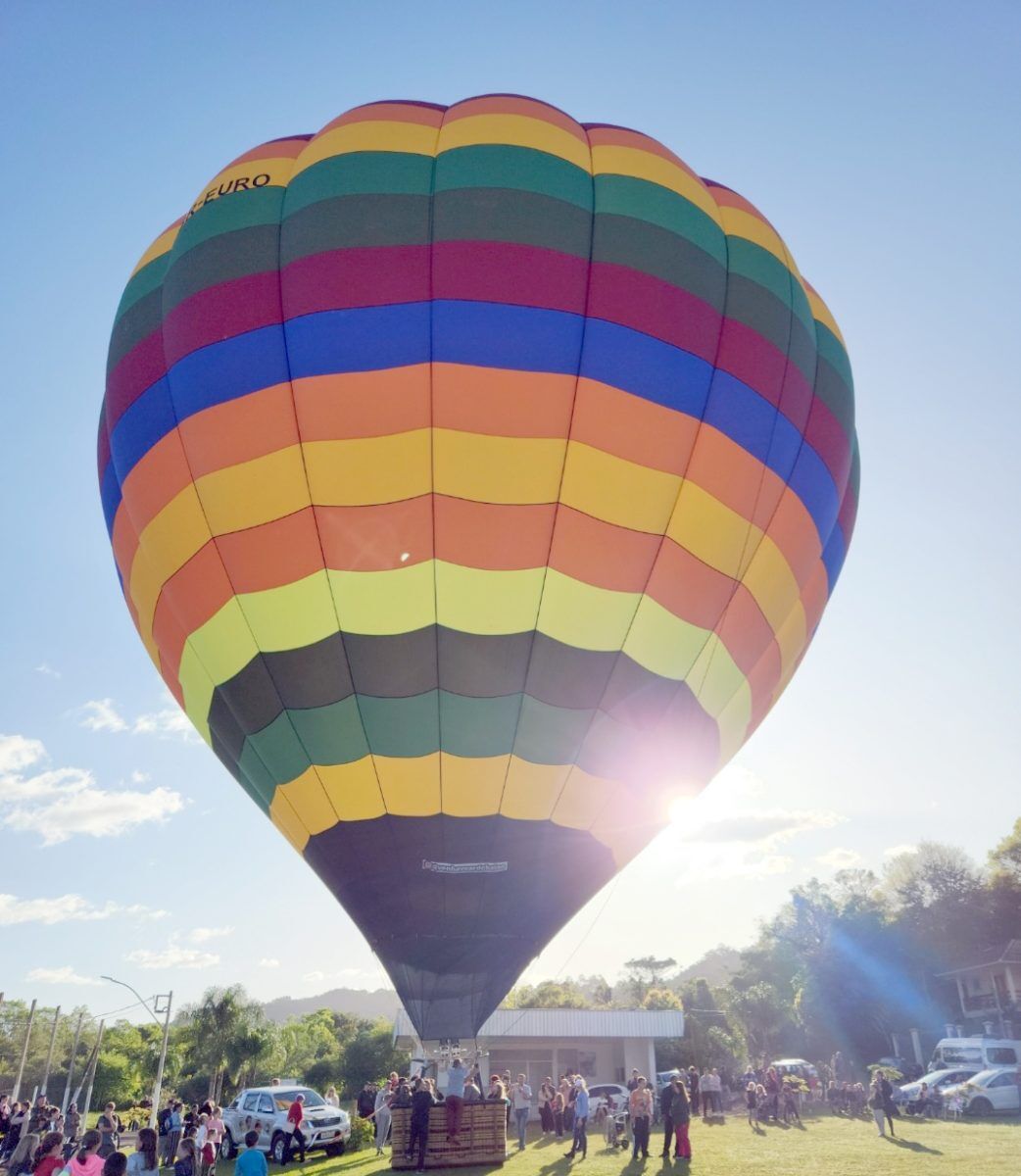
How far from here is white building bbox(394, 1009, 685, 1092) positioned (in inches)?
966

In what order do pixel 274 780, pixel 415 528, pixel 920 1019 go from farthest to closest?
1. pixel 920 1019
2. pixel 274 780
3. pixel 415 528

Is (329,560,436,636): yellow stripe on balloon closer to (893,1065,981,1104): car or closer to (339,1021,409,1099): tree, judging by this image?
(893,1065,981,1104): car

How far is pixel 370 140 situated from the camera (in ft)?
30.2

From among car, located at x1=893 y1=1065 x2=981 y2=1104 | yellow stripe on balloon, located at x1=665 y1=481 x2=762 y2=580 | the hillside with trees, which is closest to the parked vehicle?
the hillside with trees

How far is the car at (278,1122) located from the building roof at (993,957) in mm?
32932

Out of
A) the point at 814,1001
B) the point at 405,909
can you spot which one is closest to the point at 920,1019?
the point at 814,1001

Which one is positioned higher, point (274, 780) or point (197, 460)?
point (197, 460)

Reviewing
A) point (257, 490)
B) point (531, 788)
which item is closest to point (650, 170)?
point (257, 490)

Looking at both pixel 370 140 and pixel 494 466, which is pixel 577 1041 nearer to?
→ pixel 494 466

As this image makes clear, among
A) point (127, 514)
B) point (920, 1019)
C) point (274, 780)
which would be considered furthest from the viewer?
point (920, 1019)

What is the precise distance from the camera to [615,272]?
8.63 metres

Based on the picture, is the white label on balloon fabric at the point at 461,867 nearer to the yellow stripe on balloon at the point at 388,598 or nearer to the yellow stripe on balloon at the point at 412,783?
the yellow stripe on balloon at the point at 412,783

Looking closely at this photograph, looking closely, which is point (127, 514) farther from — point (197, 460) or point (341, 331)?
point (341, 331)

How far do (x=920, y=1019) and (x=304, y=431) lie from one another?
40.6 m
